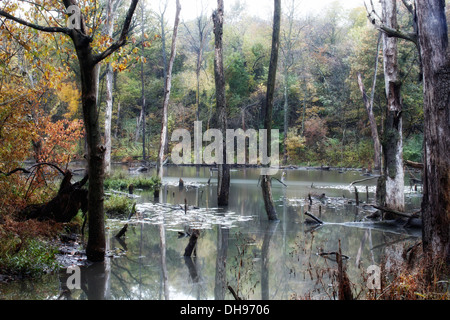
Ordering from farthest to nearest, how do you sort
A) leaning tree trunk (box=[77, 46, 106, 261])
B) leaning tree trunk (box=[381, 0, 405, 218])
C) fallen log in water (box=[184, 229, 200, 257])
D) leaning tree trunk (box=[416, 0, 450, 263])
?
leaning tree trunk (box=[381, 0, 405, 218]) → fallen log in water (box=[184, 229, 200, 257]) → leaning tree trunk (box=[77, 46, 106, 261]) → leaning tree trunk (box=[416, 0, 450, 263])

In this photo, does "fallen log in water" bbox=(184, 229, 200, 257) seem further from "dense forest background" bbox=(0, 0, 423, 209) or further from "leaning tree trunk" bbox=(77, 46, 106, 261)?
"dense forest background" bbox=(0, 0, 423, 209)

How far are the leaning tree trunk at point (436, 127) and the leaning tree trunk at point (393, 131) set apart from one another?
16.4 feet

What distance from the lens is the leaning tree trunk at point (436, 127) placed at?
239 inches

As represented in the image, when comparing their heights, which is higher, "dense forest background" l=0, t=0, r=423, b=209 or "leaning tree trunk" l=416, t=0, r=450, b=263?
"dense forest background" l=0, t=0, r=423, b=209

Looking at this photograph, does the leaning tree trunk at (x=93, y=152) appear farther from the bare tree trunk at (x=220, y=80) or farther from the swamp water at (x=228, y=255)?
the bare tree trunk at (x=220, y=80)

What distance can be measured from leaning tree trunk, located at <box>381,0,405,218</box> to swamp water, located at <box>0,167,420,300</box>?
3.44ft

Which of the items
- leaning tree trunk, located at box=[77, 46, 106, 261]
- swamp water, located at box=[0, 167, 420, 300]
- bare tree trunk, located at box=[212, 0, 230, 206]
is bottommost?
swamp water, located at box=[0, 167, 420, 300]

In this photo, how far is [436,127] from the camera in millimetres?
6207

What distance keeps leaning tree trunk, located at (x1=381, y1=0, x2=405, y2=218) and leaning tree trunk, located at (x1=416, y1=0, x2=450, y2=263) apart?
499 centimetres

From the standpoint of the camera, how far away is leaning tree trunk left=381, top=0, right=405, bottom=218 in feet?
36.7

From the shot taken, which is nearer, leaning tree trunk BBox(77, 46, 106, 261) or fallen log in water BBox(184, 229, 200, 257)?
leaning tree trunk BBox(77, 46, 106, 261)

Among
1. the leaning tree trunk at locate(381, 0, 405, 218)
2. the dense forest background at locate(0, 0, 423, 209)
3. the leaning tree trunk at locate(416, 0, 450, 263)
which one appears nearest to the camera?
the leaning tree trunk at locate(416, 0, 450, 263)

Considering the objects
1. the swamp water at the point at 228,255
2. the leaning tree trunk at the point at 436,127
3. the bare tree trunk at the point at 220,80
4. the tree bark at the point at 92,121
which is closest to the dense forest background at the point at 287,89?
the bare tree trunk at the point at 220,80

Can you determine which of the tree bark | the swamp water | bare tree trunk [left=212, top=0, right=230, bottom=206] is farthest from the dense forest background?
the tree bark
